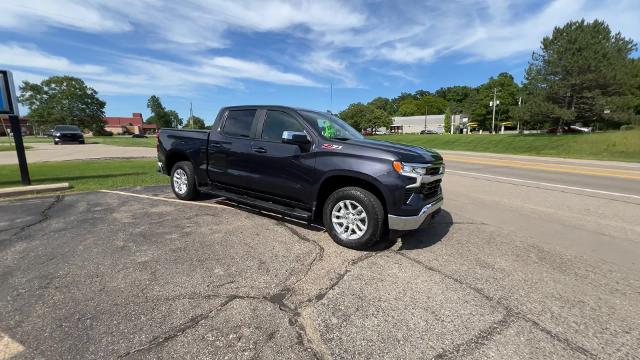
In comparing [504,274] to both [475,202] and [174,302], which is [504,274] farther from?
[475,202]

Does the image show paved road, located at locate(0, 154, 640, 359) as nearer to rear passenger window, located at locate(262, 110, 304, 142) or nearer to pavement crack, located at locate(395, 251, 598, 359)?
pavement crack, located at locate(395, 251, 598, 359)

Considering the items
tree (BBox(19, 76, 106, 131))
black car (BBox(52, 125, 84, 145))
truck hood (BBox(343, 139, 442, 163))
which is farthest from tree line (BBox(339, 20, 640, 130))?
tree (BBox(19, 76, 106, 131))

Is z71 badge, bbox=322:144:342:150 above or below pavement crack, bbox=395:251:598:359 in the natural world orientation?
above

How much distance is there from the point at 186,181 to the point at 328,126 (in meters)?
3.18

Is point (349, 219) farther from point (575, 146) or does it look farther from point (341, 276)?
point (575, 146)

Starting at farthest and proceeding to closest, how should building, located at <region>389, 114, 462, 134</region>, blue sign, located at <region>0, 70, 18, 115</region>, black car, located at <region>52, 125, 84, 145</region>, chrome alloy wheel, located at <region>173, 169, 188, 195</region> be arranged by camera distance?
building, located at <region>389, 114, 462, 134</region>, black car, located at <region>52, 125, 84, 145</region>, blue sign, located at <region>0, 70, 18, 115</region>, chrome alloy wheel, located at <region>173, 169, 188, 195</region>

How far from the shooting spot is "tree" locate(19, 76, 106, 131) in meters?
71.4

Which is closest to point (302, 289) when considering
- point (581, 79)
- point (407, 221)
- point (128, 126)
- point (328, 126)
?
point (407, 221)

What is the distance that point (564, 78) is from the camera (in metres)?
34.9

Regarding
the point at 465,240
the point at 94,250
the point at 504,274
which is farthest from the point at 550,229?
the point at 94,250

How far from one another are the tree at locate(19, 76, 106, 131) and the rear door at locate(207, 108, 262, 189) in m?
85.9

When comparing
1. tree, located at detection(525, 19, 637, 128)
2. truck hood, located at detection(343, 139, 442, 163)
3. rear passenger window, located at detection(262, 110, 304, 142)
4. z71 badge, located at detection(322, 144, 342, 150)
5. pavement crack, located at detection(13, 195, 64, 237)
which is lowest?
pavement crack, located at detection(13, 195, 64, 237)

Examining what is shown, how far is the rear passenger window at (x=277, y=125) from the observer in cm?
491

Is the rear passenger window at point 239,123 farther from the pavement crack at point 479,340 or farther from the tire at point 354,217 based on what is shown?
the pavement crack at point 479,340
